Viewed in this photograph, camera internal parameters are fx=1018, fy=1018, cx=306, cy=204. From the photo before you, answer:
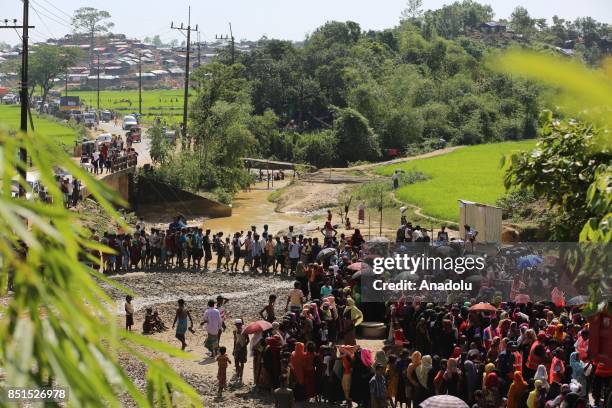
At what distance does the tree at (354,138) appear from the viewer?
192ft

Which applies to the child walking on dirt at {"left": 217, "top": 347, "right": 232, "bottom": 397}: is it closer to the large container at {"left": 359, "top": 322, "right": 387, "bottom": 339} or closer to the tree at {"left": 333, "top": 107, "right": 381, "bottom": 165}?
the large container at {"left": 359, "top": 322, "right": 387, "bottom": 339}

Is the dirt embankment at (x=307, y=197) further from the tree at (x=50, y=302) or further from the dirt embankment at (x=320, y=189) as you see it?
the tree at (x=50, y=302)

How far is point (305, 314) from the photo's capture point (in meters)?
14.9

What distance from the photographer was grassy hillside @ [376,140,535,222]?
3866cm

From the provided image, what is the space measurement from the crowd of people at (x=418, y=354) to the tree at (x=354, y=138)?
132ft

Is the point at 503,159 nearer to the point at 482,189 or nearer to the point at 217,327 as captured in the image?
the point at 217,327

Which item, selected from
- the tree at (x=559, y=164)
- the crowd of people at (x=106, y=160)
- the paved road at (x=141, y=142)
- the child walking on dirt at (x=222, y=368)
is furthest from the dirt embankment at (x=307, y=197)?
the tree at (x=559, y=164)

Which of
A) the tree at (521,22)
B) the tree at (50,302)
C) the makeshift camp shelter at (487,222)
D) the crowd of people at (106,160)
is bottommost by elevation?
the makeshift camp shelter at (487,222)

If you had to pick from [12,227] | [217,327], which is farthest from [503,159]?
[217,327]

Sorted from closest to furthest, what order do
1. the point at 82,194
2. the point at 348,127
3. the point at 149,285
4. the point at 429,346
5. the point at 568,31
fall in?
the point at 429,346
the point at 149,285
the point at 82,194
the point at 348,127
the point at 568,31

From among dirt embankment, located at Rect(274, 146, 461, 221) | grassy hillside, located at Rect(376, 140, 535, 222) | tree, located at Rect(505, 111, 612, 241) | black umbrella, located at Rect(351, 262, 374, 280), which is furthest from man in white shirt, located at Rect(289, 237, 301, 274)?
tree, located at Rect(505, 111, 612, 241)

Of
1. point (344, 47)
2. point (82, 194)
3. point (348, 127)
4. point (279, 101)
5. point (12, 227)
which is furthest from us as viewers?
point (344, 47)

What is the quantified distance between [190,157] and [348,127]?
17919 millimetres

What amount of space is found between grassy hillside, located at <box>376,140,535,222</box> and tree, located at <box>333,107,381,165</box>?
4.24 m
